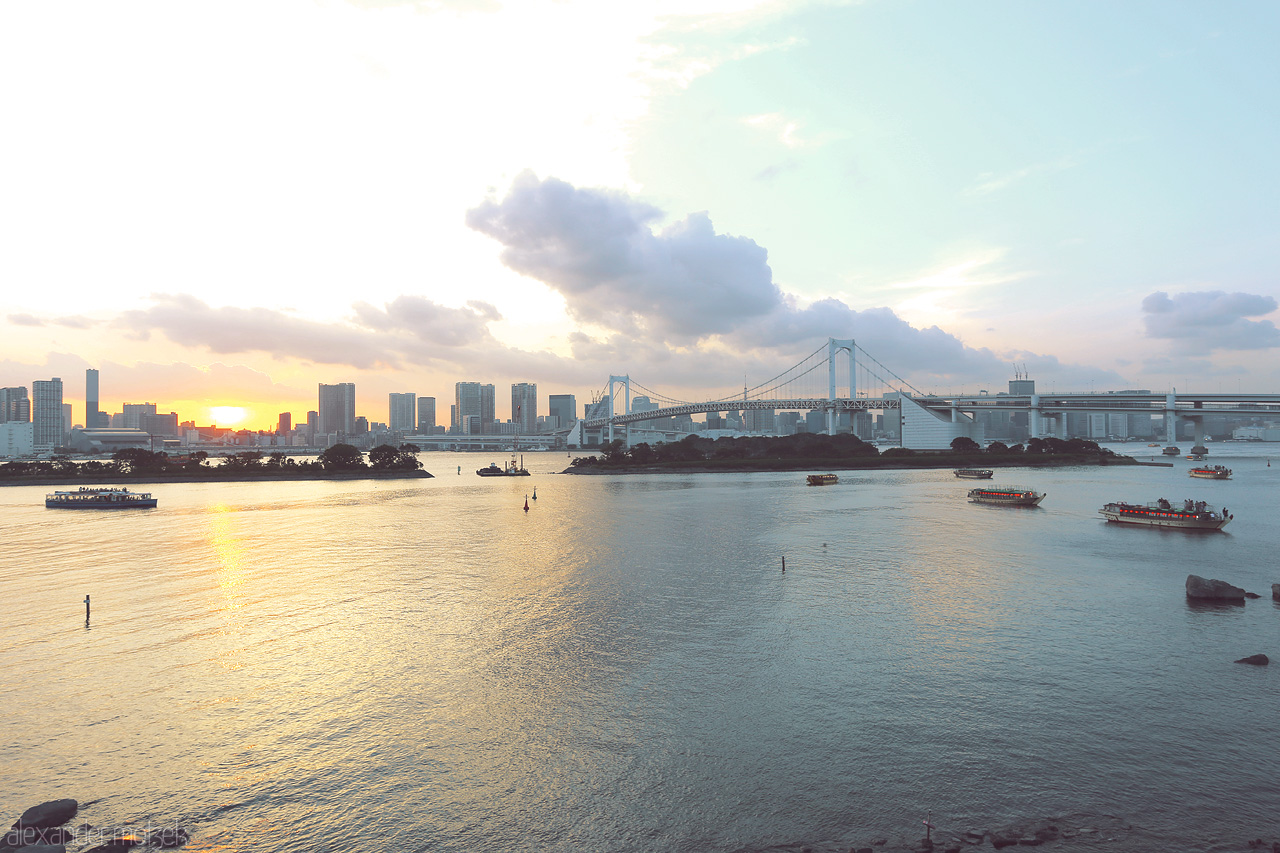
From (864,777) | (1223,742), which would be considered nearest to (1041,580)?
(1223,742)

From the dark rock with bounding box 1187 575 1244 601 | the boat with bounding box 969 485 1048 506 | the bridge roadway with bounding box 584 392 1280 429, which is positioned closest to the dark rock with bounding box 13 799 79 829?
the dark rock with bounding box 1187 575 1244 601

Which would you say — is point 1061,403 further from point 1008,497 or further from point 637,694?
point 637,694

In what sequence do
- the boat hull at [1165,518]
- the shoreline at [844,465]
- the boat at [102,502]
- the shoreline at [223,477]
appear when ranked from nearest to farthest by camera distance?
1. the boat hull at [1165,518]
2. the boat at [102,502]
3. the shoreline at [223,477]
4. the shoreline at [844,465]

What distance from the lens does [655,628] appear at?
18.0 metres

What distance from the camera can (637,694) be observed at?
13.4 m

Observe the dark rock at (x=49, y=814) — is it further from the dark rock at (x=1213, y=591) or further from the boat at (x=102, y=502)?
the boat at (x=102, y=502)

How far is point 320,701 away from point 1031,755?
13.3 metres

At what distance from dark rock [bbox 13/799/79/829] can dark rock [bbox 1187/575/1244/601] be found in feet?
90.1

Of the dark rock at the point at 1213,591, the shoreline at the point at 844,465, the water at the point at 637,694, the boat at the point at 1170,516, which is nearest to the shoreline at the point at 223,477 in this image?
the shoreline at the point at 844,465

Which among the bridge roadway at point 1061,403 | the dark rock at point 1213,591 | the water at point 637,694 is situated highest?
the bridge roadway at point 1061,403

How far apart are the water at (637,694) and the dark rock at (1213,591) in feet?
2.01

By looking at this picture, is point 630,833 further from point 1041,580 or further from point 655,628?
point 1041,580

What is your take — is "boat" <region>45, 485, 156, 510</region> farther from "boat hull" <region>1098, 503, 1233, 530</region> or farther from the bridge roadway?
the bridge roadway

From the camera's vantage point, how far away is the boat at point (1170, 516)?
115ft
